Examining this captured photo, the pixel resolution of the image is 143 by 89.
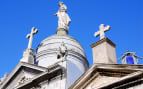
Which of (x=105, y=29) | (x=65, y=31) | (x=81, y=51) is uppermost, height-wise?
(x=65, y=31)

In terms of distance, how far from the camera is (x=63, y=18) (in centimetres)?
1931

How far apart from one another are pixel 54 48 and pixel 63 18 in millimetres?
4430

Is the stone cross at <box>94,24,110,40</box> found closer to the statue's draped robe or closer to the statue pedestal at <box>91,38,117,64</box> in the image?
the statue pedestal at <box>91,38,117,64</box>

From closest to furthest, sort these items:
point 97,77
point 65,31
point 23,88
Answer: point 97,77, point 23,88, point 65,31

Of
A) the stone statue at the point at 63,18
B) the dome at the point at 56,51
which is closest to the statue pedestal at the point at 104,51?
the dome at the point at 56,51

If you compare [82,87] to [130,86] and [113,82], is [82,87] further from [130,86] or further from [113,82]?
[130,86]

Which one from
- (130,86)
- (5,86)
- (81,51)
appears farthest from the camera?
(81,51)

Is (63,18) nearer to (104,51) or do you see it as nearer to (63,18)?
(63,18)

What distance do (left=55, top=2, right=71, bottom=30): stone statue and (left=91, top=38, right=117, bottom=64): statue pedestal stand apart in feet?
26.0

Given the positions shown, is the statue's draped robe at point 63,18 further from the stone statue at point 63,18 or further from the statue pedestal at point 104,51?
the statue pedestal at point 104,51

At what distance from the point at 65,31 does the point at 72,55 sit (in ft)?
11.3

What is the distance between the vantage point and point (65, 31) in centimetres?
1839

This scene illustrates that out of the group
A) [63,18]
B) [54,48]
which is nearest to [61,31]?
[63,18]

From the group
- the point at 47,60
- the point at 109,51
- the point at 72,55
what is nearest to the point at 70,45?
the point at 72,55
